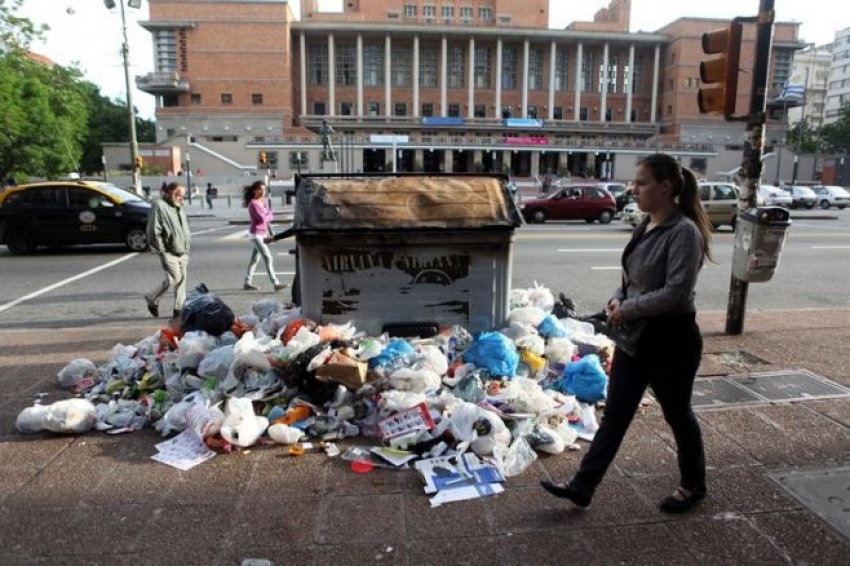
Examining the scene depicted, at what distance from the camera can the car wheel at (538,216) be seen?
76.5 ft

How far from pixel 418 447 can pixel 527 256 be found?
31.8 feet

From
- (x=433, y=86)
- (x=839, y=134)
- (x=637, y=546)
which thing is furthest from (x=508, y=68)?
(x=637, y=546)

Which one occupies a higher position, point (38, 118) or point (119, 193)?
point (38, 118)

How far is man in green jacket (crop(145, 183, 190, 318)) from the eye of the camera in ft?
23.5

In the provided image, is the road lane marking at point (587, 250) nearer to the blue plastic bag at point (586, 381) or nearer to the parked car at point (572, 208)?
the parked car at point (572, 208)

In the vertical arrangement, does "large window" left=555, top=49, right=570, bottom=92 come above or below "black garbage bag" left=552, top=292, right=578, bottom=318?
above

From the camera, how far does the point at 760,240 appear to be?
18.5 feet

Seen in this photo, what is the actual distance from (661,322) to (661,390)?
1.05ft

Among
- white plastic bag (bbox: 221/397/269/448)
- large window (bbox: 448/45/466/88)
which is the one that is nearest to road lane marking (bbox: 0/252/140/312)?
white plastic bag (bbox: 221/397/269/448)

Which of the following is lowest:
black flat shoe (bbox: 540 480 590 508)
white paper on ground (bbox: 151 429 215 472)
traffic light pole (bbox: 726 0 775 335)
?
white paper on ground (bbox: 151 429 215 472)

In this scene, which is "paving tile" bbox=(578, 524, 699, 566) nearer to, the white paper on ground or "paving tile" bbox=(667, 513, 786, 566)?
"paving tile" bbox=(667, 513, 786, 566)

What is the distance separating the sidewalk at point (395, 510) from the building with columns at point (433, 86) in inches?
2438

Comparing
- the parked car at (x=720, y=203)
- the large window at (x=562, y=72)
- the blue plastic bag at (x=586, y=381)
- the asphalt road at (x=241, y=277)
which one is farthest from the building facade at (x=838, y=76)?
the blue plastic bag at (x=586, y=381)

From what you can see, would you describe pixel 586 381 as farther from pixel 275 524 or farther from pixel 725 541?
pixel 275 524
